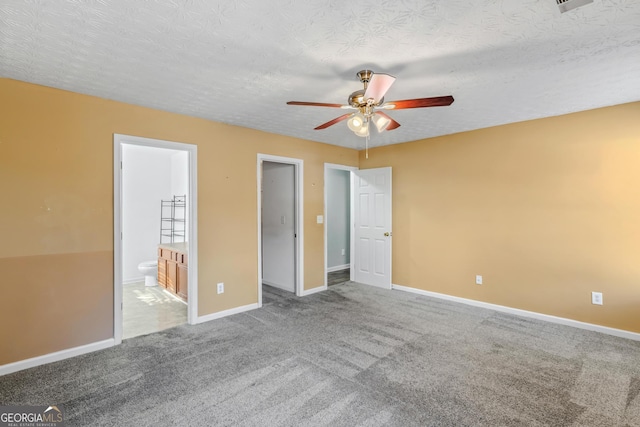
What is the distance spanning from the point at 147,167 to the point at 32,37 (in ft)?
14.3

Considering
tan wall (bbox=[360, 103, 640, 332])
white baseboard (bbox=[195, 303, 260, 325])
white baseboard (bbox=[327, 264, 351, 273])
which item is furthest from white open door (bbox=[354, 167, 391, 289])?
white baseboard (bbox=[195, 303, 260, 325])

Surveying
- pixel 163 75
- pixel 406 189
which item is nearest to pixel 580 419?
pixel 406 189

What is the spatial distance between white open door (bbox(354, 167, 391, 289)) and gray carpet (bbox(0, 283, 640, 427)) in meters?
1.61

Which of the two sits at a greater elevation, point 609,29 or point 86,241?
point 609,29

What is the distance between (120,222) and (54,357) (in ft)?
4.24

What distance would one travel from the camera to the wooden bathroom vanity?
170 inches

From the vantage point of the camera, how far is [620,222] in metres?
3.21

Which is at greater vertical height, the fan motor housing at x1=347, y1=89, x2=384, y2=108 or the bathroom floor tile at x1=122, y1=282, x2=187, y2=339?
the fan motor housing at x1=347, y1=89, x2=384, y2=108

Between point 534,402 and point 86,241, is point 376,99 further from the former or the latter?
point 86,241

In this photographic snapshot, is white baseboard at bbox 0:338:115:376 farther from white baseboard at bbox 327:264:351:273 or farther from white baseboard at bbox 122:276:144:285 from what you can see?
white baseboard at bbox 327:264:351:273

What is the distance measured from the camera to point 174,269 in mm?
4566

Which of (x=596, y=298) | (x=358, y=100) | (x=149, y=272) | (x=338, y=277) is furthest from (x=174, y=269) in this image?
(x=596, y=298)
